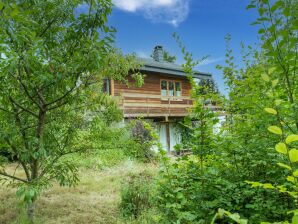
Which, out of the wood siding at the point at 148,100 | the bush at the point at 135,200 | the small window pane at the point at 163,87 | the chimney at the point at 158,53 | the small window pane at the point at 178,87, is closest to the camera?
the bush at the point at 135,200

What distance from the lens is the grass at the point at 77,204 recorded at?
414 centimetres

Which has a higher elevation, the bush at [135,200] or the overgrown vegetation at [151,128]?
the overgrown vegetation at [151,128]

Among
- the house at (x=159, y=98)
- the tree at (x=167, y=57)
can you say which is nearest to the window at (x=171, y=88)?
the house at (x=159, y=98)

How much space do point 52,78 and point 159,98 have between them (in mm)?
13038

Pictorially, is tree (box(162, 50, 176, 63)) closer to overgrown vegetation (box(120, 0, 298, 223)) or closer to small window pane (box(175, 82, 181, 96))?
small window pane (box(175, 82, 181, 96))

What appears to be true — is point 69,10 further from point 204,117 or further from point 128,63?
point 204,117

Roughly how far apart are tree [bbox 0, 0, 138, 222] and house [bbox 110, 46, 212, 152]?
898 centimetres

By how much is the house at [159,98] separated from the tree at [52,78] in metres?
8.98

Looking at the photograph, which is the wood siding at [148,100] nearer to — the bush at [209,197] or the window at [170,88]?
the window at [170,88]

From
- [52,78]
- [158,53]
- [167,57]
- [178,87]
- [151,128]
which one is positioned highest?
[167,57]

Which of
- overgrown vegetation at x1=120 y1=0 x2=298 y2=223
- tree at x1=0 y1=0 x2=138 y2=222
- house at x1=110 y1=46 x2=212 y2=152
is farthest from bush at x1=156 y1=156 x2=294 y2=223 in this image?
house at x1=110 y1=46 x2=212 y2=152

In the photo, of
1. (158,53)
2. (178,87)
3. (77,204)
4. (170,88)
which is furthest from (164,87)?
(77,204)

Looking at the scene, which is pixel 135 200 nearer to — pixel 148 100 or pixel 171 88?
pixel 148 100

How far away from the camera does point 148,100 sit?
51.9ft
